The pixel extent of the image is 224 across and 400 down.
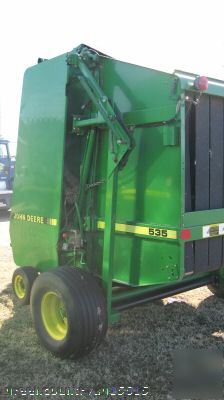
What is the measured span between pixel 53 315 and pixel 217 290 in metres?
2.13

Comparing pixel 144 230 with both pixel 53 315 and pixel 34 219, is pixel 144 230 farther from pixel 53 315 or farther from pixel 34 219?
pixel 34 219

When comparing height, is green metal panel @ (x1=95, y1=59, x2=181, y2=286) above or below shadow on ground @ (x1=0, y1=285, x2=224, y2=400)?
above

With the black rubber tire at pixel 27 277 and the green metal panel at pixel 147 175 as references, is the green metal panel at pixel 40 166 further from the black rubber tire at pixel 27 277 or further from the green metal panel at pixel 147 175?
the green metal panel at pixel 147 175

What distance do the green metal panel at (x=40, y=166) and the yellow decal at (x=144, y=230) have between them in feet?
1.99

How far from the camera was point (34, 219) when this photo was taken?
448 cm

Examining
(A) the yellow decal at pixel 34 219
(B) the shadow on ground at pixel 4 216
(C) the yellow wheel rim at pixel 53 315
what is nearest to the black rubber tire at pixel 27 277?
(A) the yellow decal at pixel 34 219

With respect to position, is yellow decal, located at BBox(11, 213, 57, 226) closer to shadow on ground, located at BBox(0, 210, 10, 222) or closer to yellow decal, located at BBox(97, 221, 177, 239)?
yellow decal, located at BBox(97, 221, 177, 239)

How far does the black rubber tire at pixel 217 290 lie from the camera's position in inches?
195

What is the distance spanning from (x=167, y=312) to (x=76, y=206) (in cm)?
160

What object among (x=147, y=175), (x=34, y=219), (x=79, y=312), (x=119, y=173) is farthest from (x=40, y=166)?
(x=79, y=312)

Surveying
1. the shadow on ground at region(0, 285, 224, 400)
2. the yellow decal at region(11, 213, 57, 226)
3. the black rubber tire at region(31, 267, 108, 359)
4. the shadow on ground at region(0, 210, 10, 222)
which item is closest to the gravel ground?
the shadow on ground at region(0, 285, 224, 400)

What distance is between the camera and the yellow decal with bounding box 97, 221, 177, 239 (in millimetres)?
3281

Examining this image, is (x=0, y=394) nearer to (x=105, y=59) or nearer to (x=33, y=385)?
(x=33, y=385)

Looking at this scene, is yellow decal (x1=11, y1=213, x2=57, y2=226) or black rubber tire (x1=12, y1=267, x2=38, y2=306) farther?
black rubber tire (x1=12, y1=267, x2=38, y2=306)
